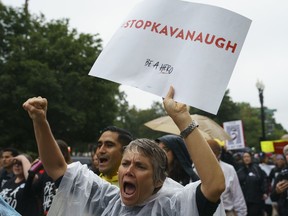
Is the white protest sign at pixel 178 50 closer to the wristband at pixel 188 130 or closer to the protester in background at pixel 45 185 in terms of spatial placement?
the wristband at pixel 188 130

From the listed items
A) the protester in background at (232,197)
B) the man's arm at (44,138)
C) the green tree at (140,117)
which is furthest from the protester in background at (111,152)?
the green tree at (140,117)

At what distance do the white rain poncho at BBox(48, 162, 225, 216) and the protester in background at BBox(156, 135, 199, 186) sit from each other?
1.27 m

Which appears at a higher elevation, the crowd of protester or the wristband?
the wristband

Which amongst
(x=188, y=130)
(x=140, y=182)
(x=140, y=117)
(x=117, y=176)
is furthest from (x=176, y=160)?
(x=140, y=117)

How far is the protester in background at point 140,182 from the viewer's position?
7.36ft

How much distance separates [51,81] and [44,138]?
23181mm

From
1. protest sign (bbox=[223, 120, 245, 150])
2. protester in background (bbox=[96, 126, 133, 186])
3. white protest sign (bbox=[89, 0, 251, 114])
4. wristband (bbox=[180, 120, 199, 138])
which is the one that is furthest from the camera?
protest sign (bbox=[223, 120, 245, 150])

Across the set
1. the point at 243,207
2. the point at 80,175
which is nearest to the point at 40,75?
the point at 243,207

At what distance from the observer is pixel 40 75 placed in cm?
2519

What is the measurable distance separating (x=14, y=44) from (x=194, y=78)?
82.9 feet

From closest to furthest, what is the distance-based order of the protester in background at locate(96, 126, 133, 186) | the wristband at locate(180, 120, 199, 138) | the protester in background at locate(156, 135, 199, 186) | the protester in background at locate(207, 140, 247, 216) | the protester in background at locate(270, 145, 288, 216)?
the wristband at locate(180, 120, 199, 138)
the protester in background at locate(96, 126, 133, 186)
the protester in background at locate(156, 135, 199, 186)
the protester in background at locate(270, 145, 288, 216)
the protester in background at locate(207, 140, 247, 216)

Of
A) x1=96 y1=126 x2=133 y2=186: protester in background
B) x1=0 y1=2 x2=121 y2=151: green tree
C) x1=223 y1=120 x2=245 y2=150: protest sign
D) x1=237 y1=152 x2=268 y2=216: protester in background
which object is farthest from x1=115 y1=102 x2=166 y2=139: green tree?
x1=96 y1=126 x2=133 y2=186: protester in background

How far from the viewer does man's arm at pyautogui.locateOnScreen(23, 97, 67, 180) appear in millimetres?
2580

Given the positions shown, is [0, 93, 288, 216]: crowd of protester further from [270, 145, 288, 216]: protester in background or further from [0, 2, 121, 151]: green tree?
[0, 2, 121, 151]: green tree
